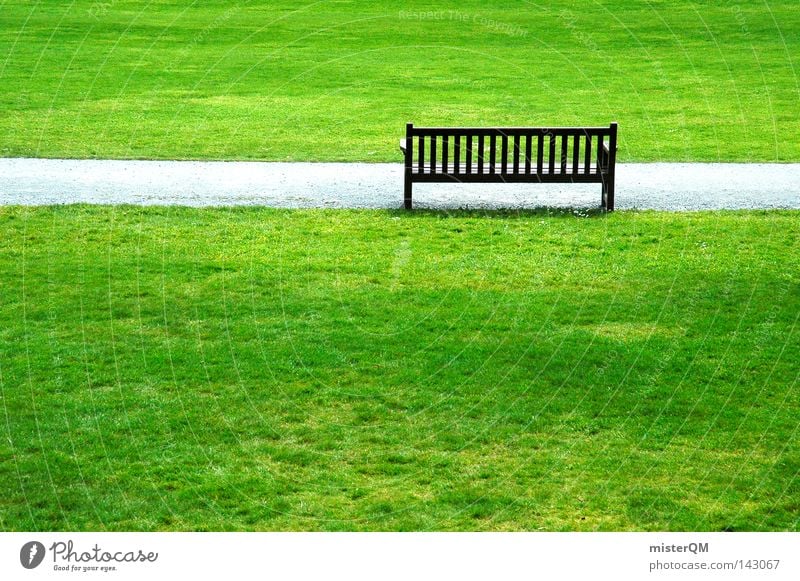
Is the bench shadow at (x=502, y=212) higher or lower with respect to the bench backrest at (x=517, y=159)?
lower

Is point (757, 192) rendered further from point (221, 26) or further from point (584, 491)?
point (221, 26)

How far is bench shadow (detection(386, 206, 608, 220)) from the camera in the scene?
15906 mm

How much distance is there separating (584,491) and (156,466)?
280cm

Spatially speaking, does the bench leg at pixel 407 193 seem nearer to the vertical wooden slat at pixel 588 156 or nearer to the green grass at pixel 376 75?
the vertical wooden slat at pixel 588 156

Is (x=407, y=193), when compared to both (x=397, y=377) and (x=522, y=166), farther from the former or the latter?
(x=397, y=377)

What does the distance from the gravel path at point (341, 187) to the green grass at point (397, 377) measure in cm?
162

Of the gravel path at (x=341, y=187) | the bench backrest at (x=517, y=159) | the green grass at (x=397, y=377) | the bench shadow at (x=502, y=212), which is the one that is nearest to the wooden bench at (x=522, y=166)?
the bench backrest at (x=517, y=159)

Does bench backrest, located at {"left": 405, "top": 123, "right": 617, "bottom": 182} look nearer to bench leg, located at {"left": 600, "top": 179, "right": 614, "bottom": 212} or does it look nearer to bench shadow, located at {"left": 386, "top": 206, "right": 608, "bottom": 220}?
bench leg, located at {"left": 600, "top": 179, "right": 614, "bottom": 212}

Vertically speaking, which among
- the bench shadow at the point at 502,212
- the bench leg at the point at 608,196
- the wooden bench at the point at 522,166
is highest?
the wooden bench at the point at 522,166

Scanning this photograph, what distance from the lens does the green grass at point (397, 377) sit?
7840 millimetres
